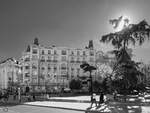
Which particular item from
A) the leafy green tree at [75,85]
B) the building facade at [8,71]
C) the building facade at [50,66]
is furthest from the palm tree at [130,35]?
the building facade at [8,71]

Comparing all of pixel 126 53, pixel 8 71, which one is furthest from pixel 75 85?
pixel 126 53

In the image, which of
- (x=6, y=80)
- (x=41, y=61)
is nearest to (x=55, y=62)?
(x=41, y=61)

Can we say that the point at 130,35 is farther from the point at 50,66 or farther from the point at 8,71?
the point at 8,71

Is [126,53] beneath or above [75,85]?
above

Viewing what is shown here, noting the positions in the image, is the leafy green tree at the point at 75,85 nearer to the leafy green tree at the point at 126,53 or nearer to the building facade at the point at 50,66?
the building facade at the point at 50,66

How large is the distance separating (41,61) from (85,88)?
19643 millimetres

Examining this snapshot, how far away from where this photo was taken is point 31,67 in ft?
306

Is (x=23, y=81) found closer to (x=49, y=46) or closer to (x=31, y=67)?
(x=31, y=67)

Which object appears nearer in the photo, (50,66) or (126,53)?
(126,53)

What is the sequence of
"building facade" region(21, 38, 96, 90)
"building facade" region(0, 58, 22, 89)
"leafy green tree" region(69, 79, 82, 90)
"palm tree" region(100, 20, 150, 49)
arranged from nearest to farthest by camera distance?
"palm tree" region(100, 20, 150, 49) → "leafy green tree" region(69, 79, 82, 90) → "building facade" region(21, 38, 96, 90) → "building facade" region(0, 58, 22, 89)

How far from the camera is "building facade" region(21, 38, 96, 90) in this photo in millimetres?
92688

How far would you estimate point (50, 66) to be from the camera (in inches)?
3738

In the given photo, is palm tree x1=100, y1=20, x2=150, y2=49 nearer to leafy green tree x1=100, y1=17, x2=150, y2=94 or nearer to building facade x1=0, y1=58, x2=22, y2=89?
leafy green tree x1=100, y1=17, x2=150, y2=94

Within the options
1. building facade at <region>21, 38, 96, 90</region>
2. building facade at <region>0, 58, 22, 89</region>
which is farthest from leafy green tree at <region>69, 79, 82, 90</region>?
building facade at <region>0, 58, 22, 89</region>
